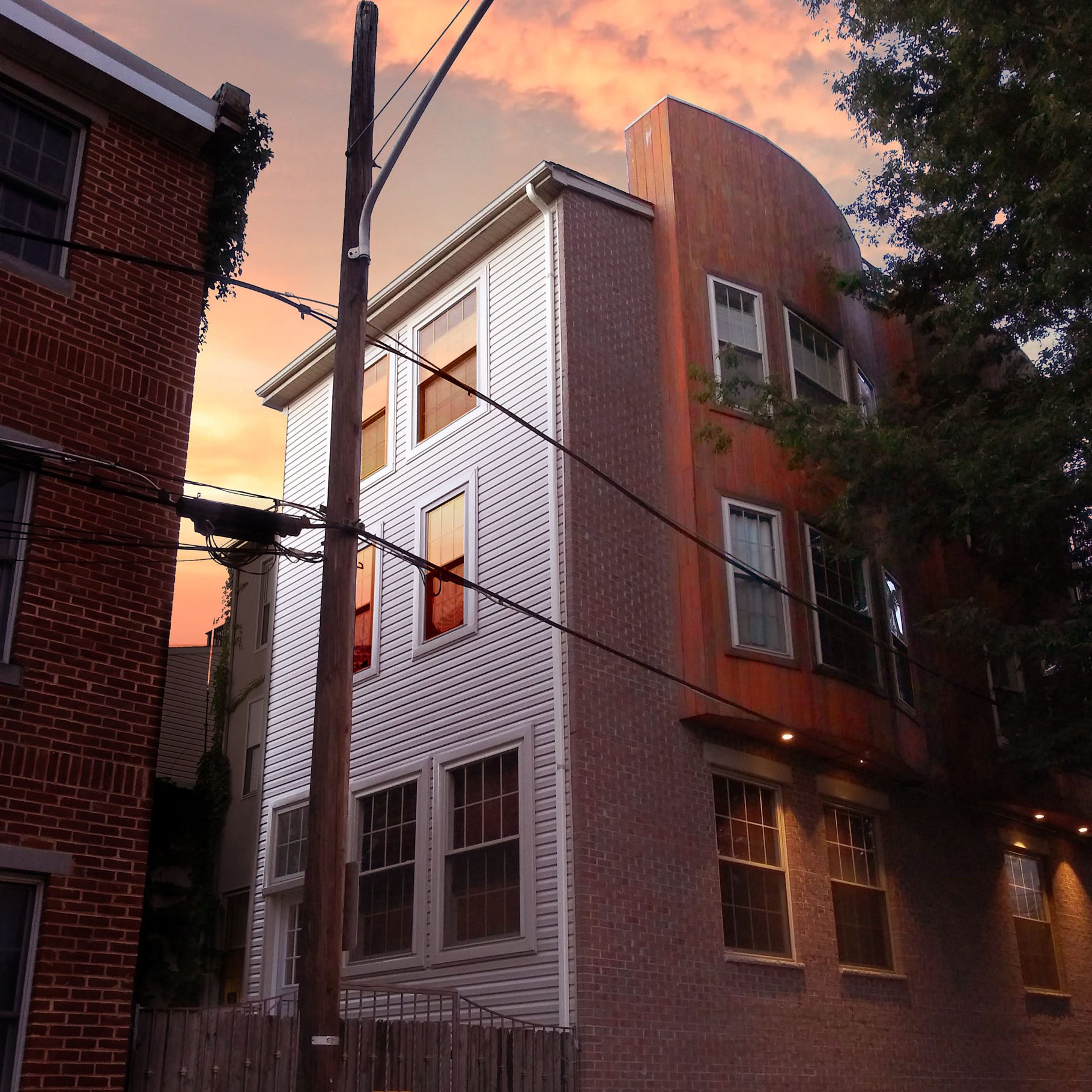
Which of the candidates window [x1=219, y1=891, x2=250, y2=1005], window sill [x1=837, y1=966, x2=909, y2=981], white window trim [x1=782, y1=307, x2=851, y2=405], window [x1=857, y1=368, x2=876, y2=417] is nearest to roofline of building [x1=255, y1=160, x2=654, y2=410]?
white window trim [x1=782, y1=307, x2=851, y2=405]

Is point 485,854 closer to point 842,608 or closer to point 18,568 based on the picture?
point 842,608

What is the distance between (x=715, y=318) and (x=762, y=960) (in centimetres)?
865

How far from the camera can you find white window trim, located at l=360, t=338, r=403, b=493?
63.7 ft

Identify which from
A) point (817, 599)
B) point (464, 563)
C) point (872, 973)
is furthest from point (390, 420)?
point (872, 973)

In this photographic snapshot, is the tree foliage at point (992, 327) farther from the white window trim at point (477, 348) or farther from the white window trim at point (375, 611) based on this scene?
the white window trim at point (375, 611)

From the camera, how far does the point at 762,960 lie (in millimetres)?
15086

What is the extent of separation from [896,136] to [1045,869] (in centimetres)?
1241

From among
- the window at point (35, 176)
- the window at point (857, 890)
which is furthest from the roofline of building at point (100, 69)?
the window at point (857, 890)

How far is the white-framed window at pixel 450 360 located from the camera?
18.2 metres

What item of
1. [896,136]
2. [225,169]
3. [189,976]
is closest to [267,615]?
[189,976]

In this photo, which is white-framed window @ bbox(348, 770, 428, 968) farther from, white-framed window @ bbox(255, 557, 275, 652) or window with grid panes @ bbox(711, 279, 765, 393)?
window with grid panes @ bbox(711, 279, 765, 393)

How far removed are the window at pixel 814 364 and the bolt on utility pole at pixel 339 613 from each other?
9709 millimetres

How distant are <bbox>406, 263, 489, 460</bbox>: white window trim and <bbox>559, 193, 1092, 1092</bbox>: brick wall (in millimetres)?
1758

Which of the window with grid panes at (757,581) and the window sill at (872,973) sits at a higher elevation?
the window with grid panes at (757,581)
